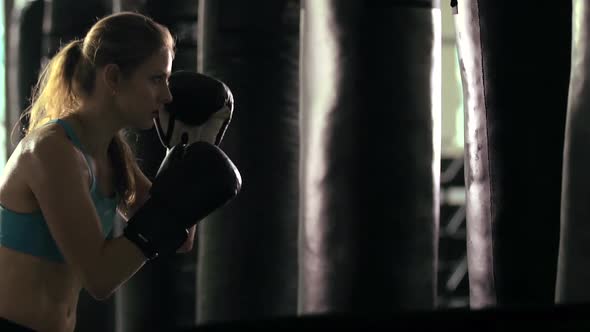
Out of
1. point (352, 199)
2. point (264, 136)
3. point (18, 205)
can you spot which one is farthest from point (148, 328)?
point (18, 205)

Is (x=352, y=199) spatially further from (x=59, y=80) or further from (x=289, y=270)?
(x=59, y=80)

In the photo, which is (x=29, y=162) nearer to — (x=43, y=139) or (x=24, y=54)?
(x=43, y=139)

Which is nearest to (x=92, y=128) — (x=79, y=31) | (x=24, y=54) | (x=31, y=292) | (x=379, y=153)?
(x=31, y=292)

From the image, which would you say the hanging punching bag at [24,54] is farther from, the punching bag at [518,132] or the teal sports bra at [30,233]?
the punching bag at [518,132]

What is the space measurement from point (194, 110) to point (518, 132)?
0.45 metres

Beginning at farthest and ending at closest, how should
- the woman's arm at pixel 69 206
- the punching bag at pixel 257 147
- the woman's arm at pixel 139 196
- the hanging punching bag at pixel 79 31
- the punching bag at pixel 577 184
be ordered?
the hanging punching bag at pixel 79 31 < the punching bag at pixel 257 147 < the woman's arm at pixel 139 196 < the punching bag at pixel 577 184 < the woman's arm at pixel 69 206

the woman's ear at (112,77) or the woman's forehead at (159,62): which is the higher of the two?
the woman's forehead at (159,62)

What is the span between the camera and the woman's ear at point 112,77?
0.96 m

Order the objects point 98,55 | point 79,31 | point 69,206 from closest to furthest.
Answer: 1. point 69,206
2. point 98,55
3. point 79,31

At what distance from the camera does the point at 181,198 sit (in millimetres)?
957

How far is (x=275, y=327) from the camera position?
31cm

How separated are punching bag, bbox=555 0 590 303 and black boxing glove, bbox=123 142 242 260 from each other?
43cm

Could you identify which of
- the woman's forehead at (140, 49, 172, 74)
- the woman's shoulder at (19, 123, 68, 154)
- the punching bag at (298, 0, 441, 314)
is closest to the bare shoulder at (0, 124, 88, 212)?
the woman's shoulder at (19, 123, 68, 154)

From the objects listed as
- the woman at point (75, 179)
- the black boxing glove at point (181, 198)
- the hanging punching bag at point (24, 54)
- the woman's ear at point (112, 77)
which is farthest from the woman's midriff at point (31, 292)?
the hanging punching bag at point (24, 54)
